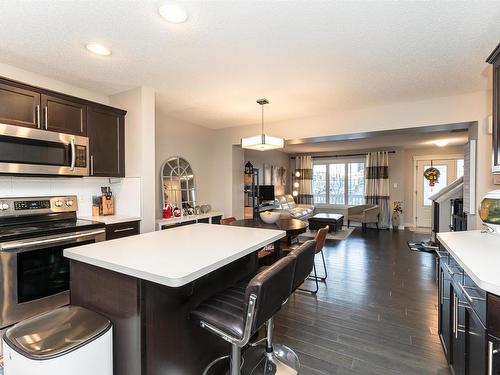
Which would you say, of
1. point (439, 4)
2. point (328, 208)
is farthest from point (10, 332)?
point (328, 208)

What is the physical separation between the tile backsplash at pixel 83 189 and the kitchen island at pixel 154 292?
1543 mm

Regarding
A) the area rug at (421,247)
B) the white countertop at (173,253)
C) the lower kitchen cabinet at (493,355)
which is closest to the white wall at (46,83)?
the white countertop at (173,253)

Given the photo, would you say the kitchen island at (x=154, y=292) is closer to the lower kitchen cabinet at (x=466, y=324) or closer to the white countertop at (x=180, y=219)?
the lower kitchen cabinet at (x=466, y=324)

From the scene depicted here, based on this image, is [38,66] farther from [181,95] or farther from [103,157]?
[181,95]

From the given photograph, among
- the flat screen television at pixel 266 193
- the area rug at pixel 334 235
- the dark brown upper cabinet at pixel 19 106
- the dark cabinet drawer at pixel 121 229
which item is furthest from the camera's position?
the flat screen television at pixel 266 193

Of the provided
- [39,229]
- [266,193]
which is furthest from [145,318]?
[266,193]

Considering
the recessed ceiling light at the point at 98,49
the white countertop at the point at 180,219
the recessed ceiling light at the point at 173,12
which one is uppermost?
the recessed ceiling light at the point at 98,49

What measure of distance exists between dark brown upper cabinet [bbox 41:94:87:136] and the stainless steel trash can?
2088 mm

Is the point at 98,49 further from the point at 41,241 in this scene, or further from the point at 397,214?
the point at 397,214

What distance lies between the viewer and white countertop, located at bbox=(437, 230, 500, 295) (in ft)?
3.35

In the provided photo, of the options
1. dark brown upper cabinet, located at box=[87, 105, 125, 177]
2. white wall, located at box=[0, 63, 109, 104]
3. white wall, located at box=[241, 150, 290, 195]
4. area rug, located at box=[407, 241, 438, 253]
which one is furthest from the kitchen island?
white wall, located at box=[241, 150, 290, 195]

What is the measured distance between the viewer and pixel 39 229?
2236mm

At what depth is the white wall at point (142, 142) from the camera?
304 centimetres

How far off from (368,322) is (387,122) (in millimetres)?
2652
